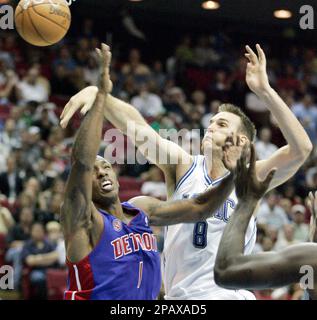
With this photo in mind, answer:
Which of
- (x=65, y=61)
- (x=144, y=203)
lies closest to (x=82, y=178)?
(x=144, y=203)

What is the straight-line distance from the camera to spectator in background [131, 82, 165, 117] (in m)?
14.7

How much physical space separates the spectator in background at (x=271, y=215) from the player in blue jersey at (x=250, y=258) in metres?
8.77

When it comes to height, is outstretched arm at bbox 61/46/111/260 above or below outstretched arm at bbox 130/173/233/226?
above

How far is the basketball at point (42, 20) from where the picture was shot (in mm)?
6164

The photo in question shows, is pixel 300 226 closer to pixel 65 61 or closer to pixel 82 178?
pixel 65 61

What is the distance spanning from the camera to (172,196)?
19.8 ft

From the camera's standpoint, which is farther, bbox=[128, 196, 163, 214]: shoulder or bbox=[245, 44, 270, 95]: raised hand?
bbox=[245, 44, 270, 95]: raised hand

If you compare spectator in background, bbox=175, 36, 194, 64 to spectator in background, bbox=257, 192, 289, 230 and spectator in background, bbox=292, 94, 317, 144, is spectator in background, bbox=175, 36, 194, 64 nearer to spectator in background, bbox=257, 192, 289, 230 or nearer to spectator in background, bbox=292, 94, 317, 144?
spectator in background, bbox=292, 94, 317, 144

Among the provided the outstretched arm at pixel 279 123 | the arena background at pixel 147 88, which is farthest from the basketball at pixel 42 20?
the arena background at pixel 147 88

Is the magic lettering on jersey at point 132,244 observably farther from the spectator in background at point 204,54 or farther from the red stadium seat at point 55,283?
the spectator in background at point 204,54

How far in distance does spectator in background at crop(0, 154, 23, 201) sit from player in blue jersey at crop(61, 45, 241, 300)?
20.7ft

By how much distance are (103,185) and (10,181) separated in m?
6.66

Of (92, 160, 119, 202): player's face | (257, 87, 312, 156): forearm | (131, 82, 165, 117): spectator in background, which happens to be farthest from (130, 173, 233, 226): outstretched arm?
(131, 82, 165, 117): spectator in background

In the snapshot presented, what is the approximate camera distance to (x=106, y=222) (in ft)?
16.3
